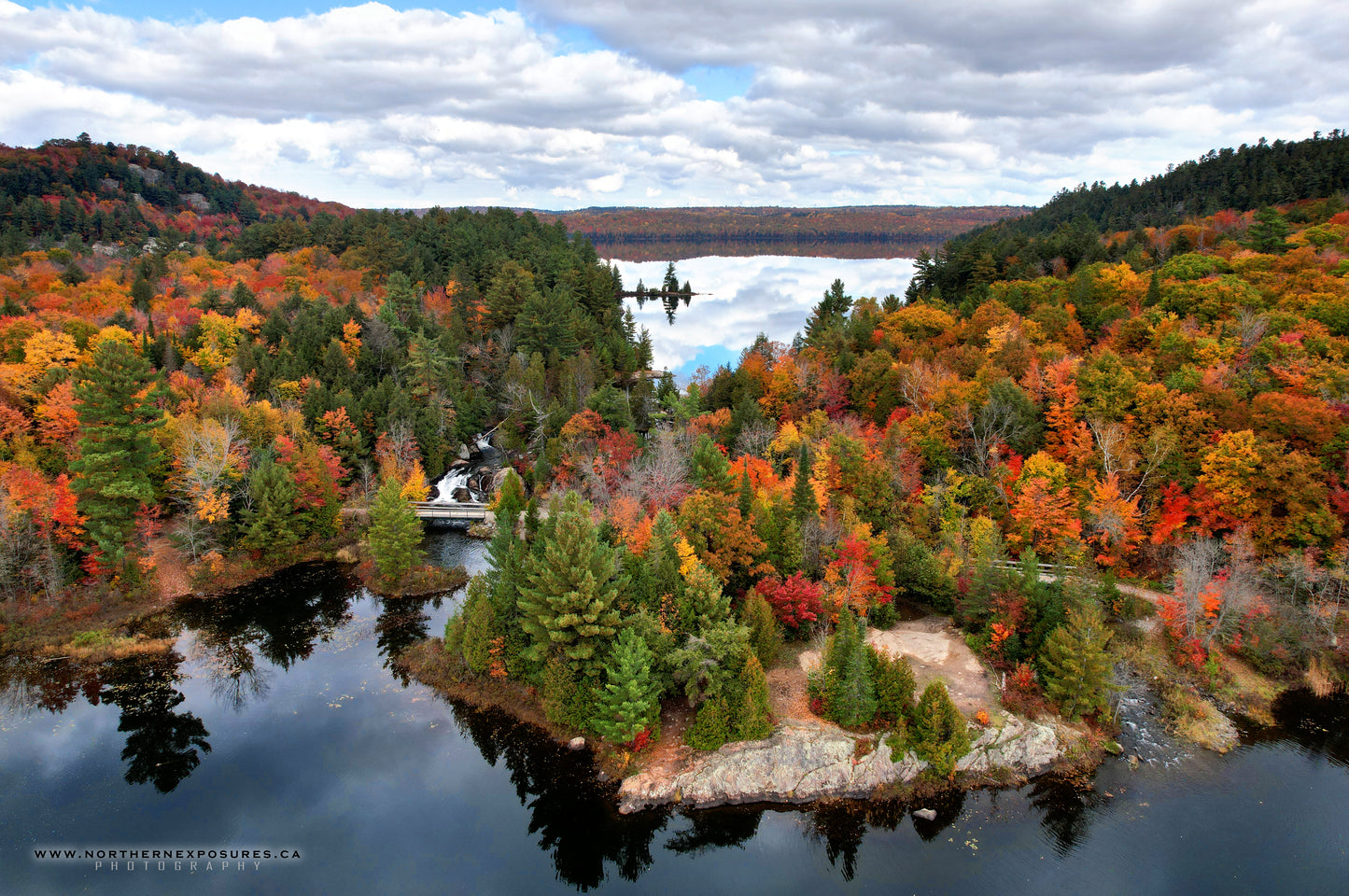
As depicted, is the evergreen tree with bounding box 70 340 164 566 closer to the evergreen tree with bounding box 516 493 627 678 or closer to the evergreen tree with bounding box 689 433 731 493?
the evergreen tree with bounding box 516 493 627 678

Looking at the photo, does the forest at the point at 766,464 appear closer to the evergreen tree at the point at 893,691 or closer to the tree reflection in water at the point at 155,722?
the evergreen tree at the point at 893,691

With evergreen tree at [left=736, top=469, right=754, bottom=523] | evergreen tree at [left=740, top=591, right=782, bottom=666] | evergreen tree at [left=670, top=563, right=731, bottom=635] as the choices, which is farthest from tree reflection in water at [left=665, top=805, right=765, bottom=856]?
evergreen tree at [left=736, top=469, right=754, bottom=523]

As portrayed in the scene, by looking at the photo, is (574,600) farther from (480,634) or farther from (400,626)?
(400,626)

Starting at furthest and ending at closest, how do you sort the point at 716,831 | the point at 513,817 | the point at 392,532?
the point at 392,532 → the point at 513,817 → the point at 716,831

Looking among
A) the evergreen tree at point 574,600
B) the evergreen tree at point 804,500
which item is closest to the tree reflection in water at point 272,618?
the evergreen tree at point 574,600

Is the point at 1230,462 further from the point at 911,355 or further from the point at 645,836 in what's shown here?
the point at 645,836

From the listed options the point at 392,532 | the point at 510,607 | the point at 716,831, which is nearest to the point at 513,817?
the point at 716,831
